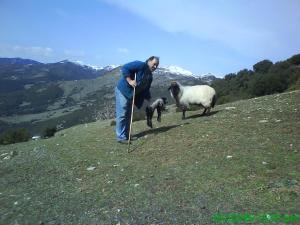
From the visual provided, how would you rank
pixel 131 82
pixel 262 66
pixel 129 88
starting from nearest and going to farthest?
pixel 131 82 < pixel 129 88 < pixel 262 66

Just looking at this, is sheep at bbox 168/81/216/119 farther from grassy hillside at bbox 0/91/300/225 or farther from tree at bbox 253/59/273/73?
tree at bbox 253/59/273/73

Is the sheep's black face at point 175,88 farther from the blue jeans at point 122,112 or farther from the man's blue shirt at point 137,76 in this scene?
the blue jeans at point 122,112

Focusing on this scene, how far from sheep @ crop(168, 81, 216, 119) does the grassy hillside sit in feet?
8.19

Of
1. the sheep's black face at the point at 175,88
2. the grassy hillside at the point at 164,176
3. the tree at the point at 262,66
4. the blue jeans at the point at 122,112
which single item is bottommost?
the grassy hillside at the point at 164,176

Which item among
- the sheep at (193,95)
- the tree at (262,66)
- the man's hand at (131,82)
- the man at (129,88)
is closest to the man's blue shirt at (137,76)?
the man at (129,88)

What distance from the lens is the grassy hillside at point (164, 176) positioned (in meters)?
7.93

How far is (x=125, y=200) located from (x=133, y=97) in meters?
4.87

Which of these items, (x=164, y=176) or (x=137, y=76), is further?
(x=137, y=76)

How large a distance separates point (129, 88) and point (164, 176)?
4.09 m

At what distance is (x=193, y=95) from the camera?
1761cm

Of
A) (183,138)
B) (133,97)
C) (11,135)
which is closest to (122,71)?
(133,97)

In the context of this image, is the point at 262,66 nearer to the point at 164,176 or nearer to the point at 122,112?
the point at 122,112

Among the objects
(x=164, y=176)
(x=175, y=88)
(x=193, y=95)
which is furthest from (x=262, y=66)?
(x=164, y=176)

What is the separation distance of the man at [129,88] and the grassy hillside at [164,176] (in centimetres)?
64
